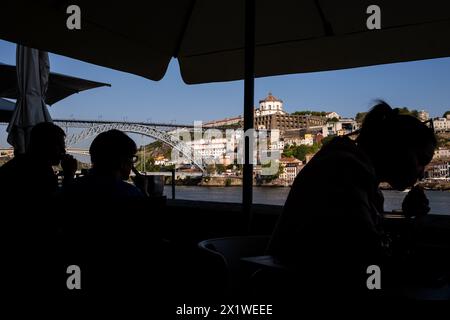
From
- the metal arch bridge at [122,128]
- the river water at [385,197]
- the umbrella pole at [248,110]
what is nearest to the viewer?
the umbrella pole at [248,110]

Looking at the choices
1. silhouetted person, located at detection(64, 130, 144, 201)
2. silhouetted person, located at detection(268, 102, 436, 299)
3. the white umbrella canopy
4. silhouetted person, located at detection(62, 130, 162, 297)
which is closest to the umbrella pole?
silhouetted person, located at detection(64, 130, 144, 201)

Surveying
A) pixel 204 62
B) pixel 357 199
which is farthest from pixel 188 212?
pixel 357 199

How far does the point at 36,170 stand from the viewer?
1814 millimetres

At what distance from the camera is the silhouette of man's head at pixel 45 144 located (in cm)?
215

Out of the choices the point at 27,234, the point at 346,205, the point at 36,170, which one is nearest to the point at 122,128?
the point at 36,170

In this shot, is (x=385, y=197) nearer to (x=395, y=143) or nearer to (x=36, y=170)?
(x=395, y=143)

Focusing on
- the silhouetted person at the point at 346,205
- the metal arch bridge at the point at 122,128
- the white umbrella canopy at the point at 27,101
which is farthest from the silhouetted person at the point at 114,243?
the metal arch bridge at the point at 122,128

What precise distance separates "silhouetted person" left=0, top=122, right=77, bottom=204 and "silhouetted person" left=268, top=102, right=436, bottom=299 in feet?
2.64

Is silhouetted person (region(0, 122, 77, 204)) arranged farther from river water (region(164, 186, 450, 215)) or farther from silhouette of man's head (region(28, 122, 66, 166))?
river water (region(164, 186, 450, 215))

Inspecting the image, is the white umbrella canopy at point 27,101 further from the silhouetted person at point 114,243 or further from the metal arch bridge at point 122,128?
the metal arch bridge at point 122,128

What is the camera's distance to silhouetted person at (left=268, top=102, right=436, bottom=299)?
958mm

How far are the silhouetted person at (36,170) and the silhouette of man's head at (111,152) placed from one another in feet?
0.66
